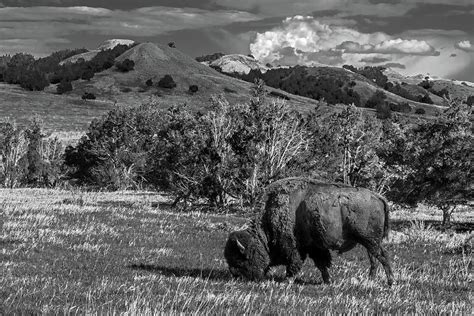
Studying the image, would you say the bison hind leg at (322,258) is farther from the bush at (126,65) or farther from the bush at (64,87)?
the bush at (126,65)

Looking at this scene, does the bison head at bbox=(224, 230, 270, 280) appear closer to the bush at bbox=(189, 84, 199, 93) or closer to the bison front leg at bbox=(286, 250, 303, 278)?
the bison front leg at bbox=(286, 250, 303, 278)

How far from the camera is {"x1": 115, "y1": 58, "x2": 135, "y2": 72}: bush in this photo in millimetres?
140500

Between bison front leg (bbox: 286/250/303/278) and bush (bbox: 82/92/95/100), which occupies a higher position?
bison front leg (bbox: 286/250/303/278)

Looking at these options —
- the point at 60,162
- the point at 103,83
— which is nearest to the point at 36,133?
the point at 60,162

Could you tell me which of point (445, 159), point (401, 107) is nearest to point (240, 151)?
point (445, 159)

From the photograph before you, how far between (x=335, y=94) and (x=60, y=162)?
127 m

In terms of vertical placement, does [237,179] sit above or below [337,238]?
below

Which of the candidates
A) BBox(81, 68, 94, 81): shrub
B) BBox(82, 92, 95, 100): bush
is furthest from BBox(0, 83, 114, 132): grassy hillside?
BBox(81, 68, 94, 81): shrub

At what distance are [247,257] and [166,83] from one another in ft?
396

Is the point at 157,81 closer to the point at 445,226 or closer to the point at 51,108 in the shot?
the point at 51,108

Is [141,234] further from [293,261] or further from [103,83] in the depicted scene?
[103,83]

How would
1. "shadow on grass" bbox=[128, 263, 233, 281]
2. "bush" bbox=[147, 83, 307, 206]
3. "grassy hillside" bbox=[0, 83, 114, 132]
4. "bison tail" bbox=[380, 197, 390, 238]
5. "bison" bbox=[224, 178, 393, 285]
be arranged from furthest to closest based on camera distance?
1. "grassy hillside" bbox=[0, 83, 114, 132]
2. "bush" bbox=[147, 83, 307, 206]
3. "shadow on grass" bbox=[128, 263, 233, 281]
4. "bison tail" bbox=[380, 197, 390, 238]
5. "bison" bbox=[224, 178, 393, 285]

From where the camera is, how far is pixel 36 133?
55000mm

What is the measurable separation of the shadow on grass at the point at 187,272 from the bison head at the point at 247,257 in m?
0.35
